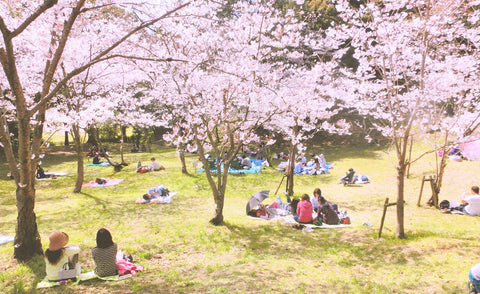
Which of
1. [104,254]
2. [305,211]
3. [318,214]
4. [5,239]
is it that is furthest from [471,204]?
[5,239]

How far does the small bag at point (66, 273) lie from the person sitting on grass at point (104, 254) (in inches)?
15.7

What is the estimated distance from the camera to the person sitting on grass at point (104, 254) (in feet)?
17.8

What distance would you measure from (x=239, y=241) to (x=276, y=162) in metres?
13.4

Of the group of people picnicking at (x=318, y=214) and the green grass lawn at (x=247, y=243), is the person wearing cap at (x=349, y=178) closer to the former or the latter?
the green grass lawn at (x=247, y=243)

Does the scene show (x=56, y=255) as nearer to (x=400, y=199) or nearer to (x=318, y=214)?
(x=318, y=214)

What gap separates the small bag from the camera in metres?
5.29

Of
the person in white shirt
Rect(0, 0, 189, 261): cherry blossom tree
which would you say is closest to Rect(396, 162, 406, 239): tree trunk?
the person in white shirt

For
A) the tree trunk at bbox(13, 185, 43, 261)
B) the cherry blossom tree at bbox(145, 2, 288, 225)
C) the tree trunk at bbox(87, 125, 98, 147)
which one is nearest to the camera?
the tree trunk at bbox(13, 185, 43, 261)

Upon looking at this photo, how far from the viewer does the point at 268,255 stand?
7.17m

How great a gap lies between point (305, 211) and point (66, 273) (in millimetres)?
6757

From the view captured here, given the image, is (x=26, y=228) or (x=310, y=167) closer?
(x=26, y=228)

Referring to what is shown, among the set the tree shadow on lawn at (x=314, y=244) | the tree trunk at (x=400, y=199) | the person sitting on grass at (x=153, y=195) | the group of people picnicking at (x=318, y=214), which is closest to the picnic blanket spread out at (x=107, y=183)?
the person sitting on grass at (x=153, y=195)

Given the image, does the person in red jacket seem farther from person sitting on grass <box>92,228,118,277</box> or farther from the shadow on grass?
the shadow on grass

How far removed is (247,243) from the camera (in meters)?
8.05
